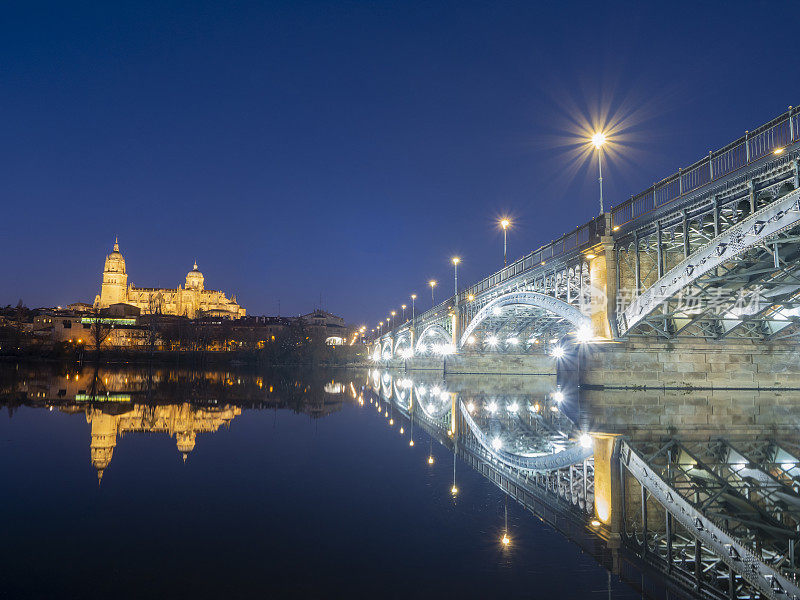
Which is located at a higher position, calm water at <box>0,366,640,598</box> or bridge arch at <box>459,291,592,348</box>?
bridge arch at <box>459,291,592,348</box>

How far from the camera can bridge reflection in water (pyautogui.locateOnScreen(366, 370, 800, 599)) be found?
523 centimetres

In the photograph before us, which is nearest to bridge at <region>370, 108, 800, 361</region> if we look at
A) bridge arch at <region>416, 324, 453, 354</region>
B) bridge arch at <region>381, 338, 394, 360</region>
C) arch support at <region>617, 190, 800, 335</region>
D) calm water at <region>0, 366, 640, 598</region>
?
arch support at <region>617, 190, 800, 335</region>

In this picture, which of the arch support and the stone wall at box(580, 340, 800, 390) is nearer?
the arch support

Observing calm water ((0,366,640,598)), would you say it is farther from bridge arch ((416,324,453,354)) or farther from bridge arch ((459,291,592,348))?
bridge arch ((416,324,453,354))

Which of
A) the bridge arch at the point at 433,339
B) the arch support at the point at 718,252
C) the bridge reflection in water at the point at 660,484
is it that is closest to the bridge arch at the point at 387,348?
the bridge arch at the point at 433,339

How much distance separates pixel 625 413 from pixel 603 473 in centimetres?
1006

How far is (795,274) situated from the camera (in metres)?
20.8

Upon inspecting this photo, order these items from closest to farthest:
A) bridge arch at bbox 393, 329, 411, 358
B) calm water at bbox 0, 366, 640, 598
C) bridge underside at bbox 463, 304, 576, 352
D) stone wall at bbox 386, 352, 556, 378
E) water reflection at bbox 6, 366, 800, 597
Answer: calm water at bbox 0, 366, 640, 598
water reflection at bbox 6, 366, 800, 597
bridge underside at bbox 463, 304, 576, 352
stone wall at bbox 386, 352, 556, 378
bridge arch at bbox 393, 329, 411, 358

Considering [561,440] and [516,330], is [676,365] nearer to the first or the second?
[561,440]

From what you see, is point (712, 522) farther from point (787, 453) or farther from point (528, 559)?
point (787, 453)

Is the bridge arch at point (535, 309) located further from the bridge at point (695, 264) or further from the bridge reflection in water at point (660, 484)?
the bridge reflection in water at point (660, 484)

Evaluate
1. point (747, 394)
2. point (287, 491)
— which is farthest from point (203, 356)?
point (287, 491)

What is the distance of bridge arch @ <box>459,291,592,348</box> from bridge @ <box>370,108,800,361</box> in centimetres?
11

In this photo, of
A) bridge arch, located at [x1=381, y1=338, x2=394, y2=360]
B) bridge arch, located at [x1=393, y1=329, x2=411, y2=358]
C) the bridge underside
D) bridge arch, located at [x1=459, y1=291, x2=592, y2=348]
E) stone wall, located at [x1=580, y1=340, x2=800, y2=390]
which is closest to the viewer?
stone wall, located at [x1=580, y1=340, x2=800, y2=390]
